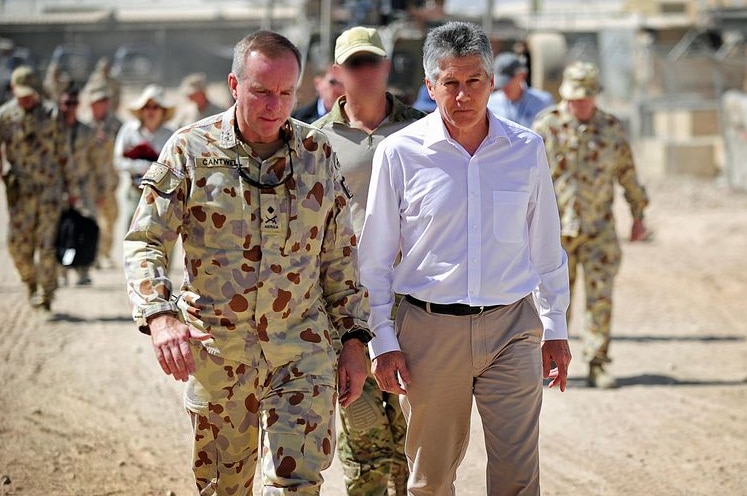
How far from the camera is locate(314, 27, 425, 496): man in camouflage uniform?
5531 millimetres

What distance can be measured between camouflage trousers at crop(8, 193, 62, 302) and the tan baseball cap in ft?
21.9

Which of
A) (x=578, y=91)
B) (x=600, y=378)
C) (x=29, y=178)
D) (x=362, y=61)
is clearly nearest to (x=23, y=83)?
(x=29, y=178)

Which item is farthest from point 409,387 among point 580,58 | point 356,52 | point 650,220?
point 580,58

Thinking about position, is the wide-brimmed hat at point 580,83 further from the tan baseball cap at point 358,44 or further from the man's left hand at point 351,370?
the man's left hand at point 351,370

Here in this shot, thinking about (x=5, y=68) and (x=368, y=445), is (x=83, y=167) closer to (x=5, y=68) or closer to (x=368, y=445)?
(x=368, y=445)

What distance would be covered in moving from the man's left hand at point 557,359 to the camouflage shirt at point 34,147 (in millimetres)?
8252

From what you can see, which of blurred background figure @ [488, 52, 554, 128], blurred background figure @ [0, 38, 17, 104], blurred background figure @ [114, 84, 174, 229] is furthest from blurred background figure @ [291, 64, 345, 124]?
blurred background figure @ [0, 38, 17, 104]

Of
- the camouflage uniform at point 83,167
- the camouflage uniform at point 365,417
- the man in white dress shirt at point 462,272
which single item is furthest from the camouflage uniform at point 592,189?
the camouflage uniform at point 83,167

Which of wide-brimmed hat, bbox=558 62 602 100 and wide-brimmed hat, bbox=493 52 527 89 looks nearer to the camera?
wide-brimmed hat, bbox=558 62 602 100

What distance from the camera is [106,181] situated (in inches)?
594

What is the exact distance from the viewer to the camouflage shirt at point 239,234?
422cm

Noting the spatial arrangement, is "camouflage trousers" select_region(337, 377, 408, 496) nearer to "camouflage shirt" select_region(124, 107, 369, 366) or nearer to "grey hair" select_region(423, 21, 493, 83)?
"camouflage shirt" select_region(124, 107, 369, 366)

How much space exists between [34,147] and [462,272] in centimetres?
832

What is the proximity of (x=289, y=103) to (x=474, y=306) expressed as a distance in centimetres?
104
